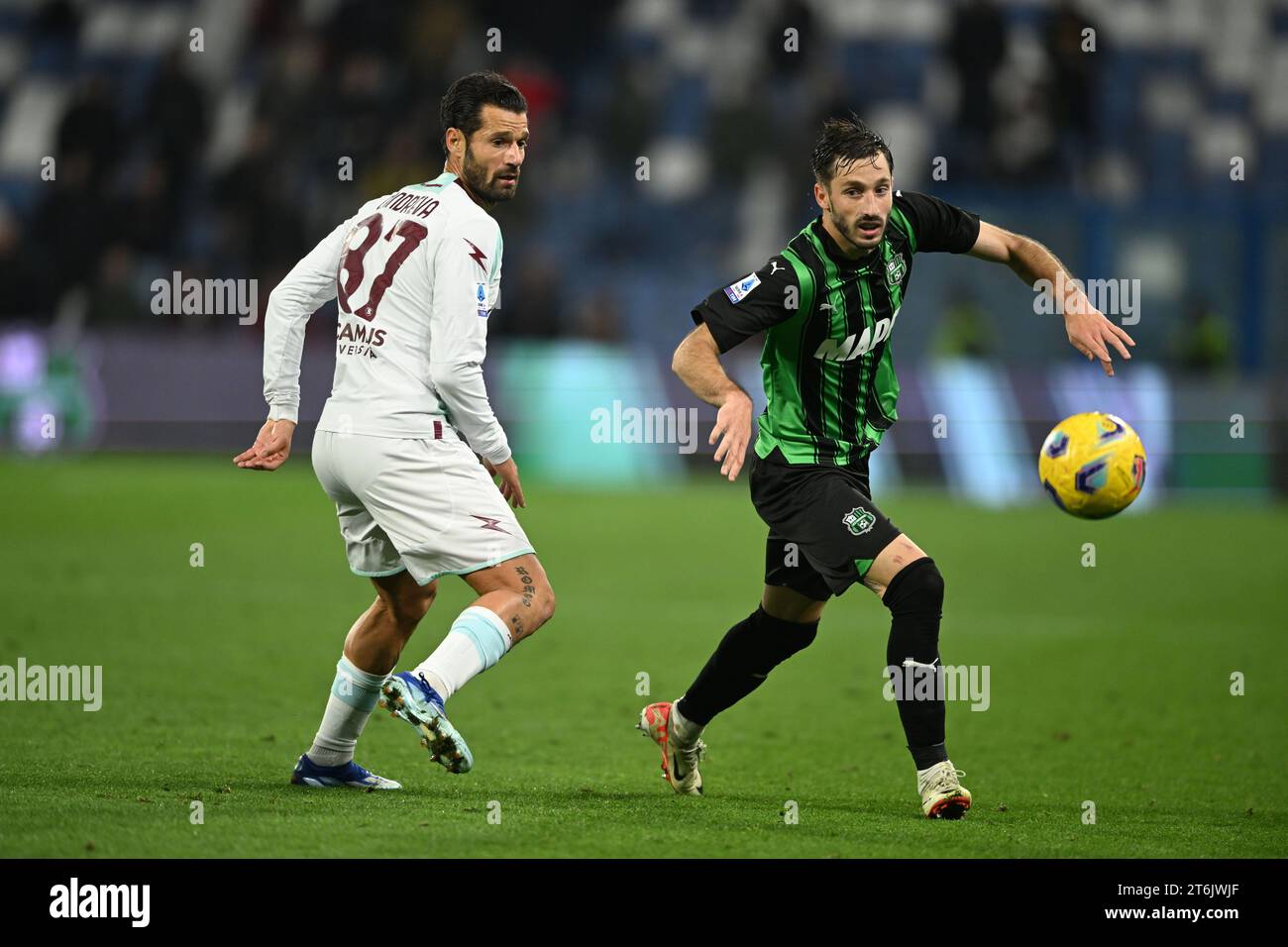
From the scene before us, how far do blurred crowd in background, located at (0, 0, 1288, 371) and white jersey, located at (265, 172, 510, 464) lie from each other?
43.6ft

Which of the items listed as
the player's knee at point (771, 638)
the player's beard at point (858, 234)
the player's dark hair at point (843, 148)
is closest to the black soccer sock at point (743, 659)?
the player's knee at point (771, 638)

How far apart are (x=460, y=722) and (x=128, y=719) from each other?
1332 mm

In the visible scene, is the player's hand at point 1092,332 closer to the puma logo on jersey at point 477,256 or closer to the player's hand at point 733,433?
the player's hand at point 733,433

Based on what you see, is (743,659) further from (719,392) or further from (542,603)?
(719,392)

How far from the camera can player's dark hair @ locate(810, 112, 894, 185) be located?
5.43 m

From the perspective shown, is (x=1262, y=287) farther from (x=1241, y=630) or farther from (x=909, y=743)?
(x=909, y=743)

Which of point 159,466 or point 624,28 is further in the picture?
point 624,28

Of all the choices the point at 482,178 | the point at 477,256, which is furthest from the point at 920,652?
the point at 482,178

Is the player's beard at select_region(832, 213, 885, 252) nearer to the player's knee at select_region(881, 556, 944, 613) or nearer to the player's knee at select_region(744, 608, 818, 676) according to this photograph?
the player's knee at select_region(881, 556, 944, 613)

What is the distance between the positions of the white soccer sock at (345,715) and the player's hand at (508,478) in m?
0.73

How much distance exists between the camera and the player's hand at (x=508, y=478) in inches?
210
